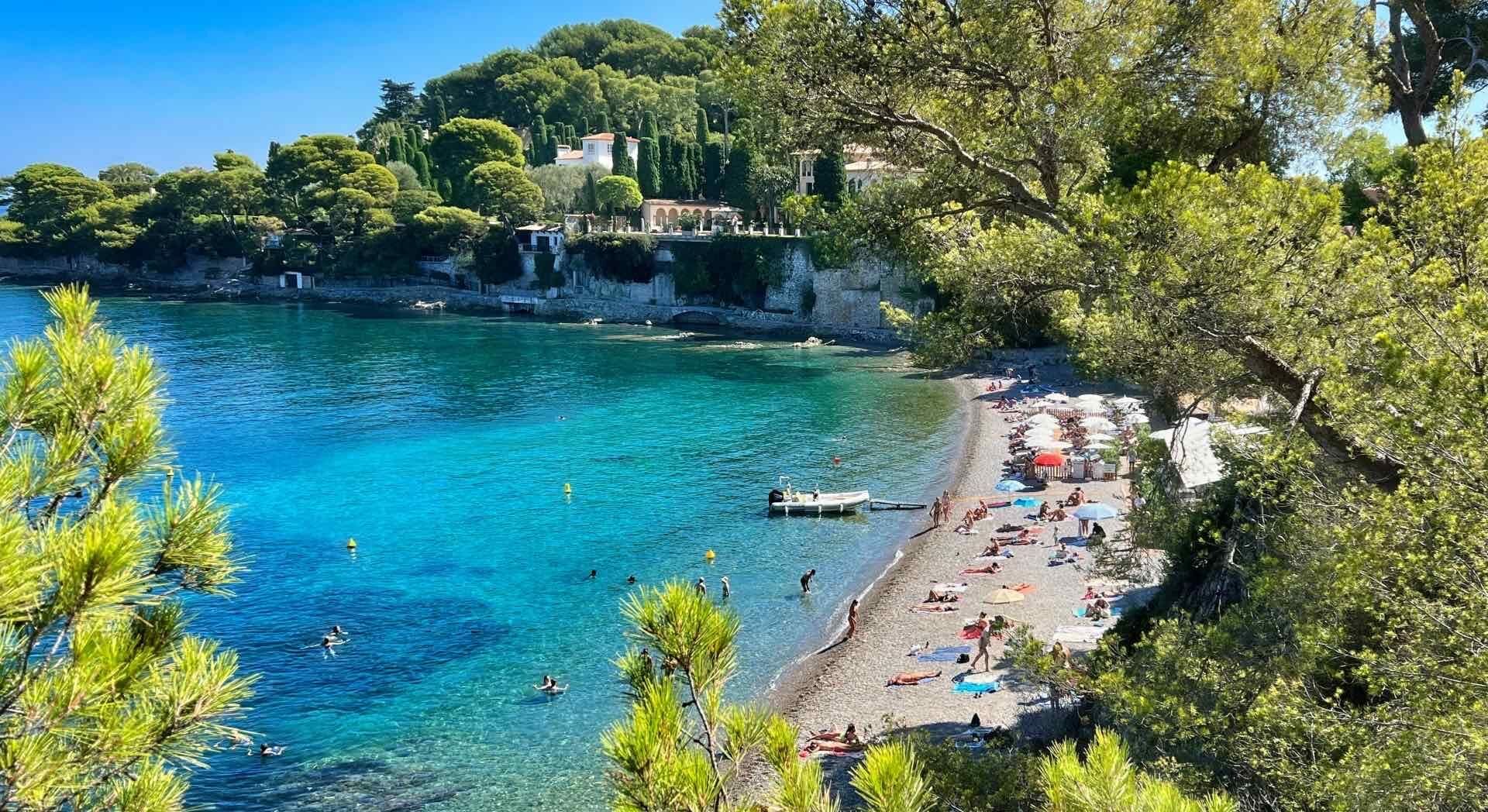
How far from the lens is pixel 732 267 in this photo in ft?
225

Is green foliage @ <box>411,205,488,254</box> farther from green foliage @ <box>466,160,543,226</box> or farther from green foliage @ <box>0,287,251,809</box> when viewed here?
green foliage @ <box>0,287,251,809</box>

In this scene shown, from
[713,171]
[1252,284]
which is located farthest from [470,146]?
[1252,284]

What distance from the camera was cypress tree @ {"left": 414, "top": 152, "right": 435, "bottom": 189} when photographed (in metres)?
91.8

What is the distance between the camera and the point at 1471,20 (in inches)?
588

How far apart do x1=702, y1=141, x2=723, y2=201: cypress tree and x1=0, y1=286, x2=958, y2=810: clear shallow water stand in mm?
28203

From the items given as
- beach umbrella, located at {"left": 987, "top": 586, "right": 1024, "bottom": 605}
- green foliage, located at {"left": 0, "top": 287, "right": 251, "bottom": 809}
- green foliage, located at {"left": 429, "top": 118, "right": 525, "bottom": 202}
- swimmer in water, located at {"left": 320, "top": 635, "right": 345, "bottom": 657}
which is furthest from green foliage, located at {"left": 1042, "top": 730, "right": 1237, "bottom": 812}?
green foliage, located at {"left": 429, "top": 118, "right": 525, "bottom": 202}

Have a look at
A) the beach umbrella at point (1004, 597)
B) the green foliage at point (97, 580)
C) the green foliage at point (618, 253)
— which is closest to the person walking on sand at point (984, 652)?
the beach umbrella at point (1004, 597)

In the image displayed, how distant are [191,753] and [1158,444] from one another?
402 inches

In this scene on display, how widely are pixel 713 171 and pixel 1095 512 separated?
2432 inches

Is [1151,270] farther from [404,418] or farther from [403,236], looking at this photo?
[403,236]

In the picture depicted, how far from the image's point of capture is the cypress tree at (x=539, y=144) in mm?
95438

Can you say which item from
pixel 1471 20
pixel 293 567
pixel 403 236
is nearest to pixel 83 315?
pixel 1471 20

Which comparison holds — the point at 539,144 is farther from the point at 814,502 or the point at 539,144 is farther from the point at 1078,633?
the point at 1078,633

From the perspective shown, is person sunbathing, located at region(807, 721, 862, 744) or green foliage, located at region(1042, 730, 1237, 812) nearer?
green foliage, located at region(1042, 730, 1237, 812)
